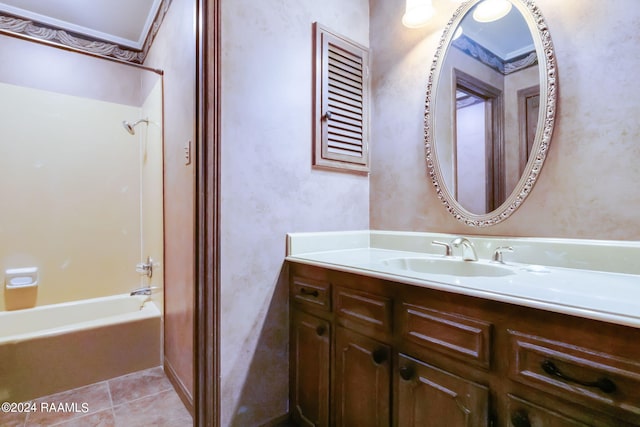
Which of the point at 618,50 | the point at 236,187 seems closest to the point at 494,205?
the point at 618,50

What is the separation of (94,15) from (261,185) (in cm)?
215

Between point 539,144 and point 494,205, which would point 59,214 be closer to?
point 494,205

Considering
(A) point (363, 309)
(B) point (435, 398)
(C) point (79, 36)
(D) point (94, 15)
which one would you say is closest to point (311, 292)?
(A) point (363, 309)

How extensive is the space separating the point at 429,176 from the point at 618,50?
78 cm

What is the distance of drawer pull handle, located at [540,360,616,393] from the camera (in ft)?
1.99

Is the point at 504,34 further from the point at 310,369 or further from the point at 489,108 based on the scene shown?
the point at 310,369

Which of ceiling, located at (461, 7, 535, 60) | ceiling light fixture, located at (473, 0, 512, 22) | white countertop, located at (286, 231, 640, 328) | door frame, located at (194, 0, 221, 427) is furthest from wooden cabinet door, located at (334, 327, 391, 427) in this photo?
ceiling light fixture, located at (473, 0, 512, 22)

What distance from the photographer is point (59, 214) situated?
2350 mm

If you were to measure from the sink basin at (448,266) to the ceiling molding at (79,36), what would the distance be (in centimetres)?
212

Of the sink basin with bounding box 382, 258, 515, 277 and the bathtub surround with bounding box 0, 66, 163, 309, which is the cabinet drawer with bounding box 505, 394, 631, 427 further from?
the bathtub surround with bounding box 0, 66, 163, 309

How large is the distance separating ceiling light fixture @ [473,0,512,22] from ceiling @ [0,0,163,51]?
2012 mm

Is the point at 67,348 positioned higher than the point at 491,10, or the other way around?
the point at 491,10

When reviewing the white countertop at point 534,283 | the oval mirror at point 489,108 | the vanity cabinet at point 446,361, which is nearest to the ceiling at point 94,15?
the oval mirror at point 489,108

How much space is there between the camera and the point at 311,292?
1.34 metres
